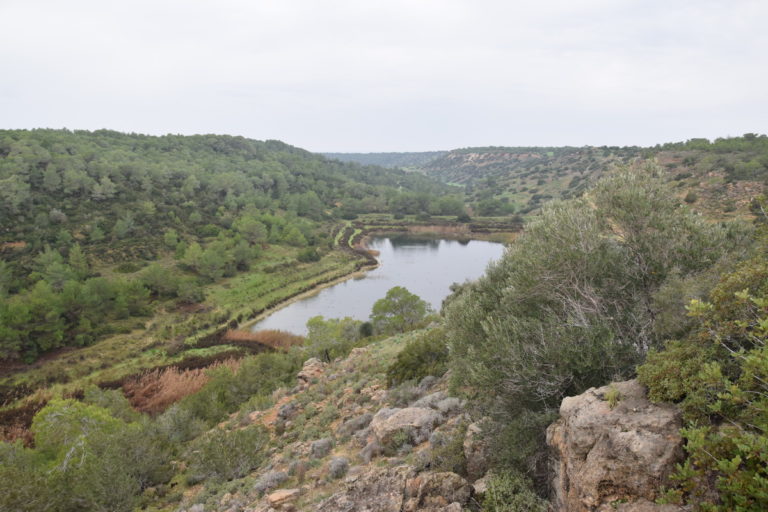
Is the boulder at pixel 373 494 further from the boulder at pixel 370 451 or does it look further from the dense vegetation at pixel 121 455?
the dense vegetation at pixel 121 455

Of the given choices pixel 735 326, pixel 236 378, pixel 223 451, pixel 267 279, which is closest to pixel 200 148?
pixel 267 279

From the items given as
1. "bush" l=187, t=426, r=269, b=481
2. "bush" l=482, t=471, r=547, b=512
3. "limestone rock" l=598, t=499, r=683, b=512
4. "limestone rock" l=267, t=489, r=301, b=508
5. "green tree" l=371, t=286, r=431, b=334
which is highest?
"limestone rock" l=598, t=499, r=683, b=512

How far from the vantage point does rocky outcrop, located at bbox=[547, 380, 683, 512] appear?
5.12 meters

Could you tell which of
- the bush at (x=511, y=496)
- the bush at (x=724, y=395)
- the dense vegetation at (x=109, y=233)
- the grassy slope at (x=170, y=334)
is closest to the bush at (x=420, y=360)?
the bush at (x=511, y=496)

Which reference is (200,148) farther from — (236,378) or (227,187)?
(236,378)

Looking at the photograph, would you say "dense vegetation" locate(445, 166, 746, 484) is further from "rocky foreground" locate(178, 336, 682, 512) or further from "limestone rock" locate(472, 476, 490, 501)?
"rocky foreground" locate(178, 336, 682, 512)

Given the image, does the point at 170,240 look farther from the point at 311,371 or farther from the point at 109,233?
the point at 311,371

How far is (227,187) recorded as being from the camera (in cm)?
10619

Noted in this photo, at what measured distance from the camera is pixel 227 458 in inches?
530

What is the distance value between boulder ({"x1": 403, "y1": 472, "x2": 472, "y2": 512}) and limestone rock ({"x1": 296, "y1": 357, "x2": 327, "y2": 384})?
54.4 feet

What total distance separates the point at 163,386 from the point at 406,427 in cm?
2804

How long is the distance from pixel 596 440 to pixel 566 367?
7.24 feet

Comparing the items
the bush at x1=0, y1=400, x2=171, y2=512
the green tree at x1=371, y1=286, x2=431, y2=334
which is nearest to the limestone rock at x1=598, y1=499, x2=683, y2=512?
the bush at x1=0, y1=400, x2=171, y2=512

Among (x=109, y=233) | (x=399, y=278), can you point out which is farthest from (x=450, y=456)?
(x=109, y=233)
